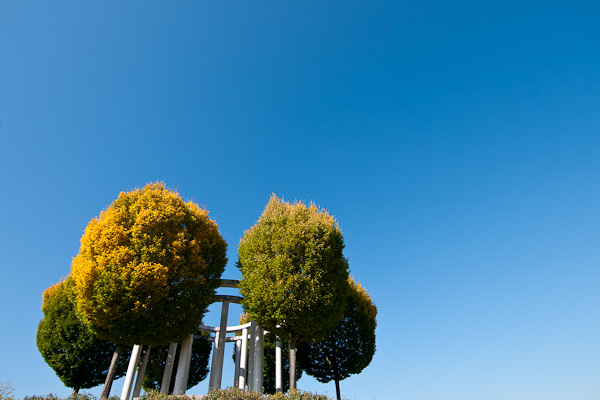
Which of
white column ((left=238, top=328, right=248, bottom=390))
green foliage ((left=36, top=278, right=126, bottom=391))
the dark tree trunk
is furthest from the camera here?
white column ((left=238, top=328, right=248, bottom=390))

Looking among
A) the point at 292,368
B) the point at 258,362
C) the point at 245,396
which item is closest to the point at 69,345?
the point at 258,362

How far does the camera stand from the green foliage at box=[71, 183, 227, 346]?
20219mm

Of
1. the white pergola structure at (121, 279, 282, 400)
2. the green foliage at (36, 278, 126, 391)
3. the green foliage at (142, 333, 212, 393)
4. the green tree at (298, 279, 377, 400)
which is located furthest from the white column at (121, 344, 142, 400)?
the green tree at (298, 279, 377, 400)

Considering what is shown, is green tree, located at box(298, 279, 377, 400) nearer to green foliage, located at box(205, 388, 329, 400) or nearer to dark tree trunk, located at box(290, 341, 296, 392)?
dark tree trunk, located at box(290, 341, 296, 392)

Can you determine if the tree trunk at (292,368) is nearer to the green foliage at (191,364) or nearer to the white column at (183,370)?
the white column at (183,370)

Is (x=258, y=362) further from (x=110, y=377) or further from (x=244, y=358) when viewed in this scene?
(x=110, y=377)

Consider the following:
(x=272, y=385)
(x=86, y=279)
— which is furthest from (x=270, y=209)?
(x=272, y=385)

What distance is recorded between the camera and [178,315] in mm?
21703

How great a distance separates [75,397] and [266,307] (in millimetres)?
10139

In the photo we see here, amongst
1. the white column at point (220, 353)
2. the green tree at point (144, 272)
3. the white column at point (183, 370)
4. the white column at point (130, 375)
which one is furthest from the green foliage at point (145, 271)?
the white column at point (220, 353)

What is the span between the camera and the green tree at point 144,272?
20.2 meters

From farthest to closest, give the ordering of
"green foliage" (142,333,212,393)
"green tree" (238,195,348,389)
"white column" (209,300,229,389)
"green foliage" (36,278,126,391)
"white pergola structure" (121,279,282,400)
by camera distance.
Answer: "green foliage" (142,333,212,393)
"white column" (209,300,229,389)
"green foliage" (36,278,126,391)
"white pergola structure" (121,279,282,400)
"green tree" (238,195,348,389)

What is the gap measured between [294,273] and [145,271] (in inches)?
332

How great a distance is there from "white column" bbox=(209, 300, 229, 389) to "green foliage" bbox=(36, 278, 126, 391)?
7.59 meters
